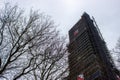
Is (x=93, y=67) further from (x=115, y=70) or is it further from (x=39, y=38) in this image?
(x=39, y=38)

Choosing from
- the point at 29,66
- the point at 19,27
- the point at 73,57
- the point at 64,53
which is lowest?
the point at 29,66

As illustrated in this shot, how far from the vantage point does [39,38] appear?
52.3 feet

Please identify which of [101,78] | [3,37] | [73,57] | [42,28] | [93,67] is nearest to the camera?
[3,37]

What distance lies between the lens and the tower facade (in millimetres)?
22562

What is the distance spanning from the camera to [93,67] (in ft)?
75.3

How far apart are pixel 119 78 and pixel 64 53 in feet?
33.5

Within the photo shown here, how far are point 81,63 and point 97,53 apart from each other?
104 inches

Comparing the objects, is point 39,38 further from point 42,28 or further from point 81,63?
point 81,63

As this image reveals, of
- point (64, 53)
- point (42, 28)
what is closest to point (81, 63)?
point (64, 53)

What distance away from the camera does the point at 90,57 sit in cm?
2456

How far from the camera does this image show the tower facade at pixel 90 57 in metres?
22.6

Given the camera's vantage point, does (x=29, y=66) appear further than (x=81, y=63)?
No

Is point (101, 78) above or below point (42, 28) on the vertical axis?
below

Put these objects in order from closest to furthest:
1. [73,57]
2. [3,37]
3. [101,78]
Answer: [3,37]
[101,78]
[73,57]
